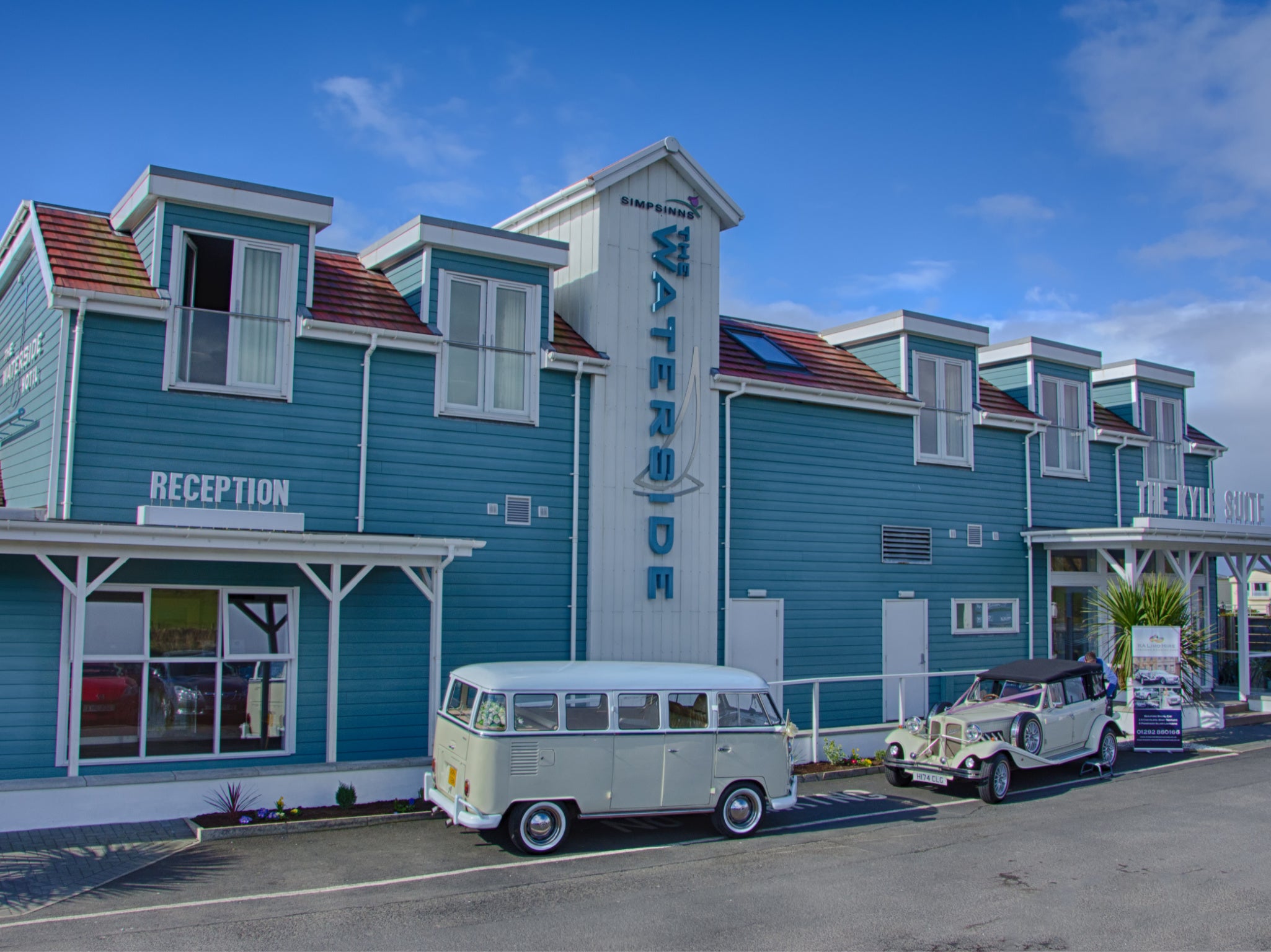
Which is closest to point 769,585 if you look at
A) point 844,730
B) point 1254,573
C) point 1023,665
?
point 844,730

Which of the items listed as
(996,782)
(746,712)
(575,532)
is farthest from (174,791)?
(996,782)

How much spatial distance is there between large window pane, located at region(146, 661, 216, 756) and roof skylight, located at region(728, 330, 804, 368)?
1053cm

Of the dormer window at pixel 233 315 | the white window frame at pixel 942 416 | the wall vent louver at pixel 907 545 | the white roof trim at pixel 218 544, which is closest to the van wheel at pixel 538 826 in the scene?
the white roof trim at pixel 218 544

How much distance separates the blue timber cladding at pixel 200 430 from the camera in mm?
12953

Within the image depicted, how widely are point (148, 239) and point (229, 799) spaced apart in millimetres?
7126

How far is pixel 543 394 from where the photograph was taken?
16094 millimetres

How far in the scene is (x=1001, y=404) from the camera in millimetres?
22234

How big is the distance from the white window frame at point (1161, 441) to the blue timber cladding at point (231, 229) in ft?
62.5

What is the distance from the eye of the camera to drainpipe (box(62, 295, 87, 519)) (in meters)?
12.7

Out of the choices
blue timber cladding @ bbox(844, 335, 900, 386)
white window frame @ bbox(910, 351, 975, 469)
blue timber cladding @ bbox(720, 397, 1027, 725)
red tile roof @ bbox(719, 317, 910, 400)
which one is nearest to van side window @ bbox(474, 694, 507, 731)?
blue timber cladding @ bbox(720, 397, 1027, 725)

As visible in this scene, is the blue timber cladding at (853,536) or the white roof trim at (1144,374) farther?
the white roof trim at (1144,374)

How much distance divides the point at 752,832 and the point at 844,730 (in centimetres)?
482

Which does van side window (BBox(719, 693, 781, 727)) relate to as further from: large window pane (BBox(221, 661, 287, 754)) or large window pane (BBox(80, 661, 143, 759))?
large window pane (BBox(80, 661, 143, 759))

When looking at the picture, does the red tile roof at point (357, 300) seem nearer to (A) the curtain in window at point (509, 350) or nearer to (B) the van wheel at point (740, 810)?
(A) the curtain in window at point (509, 350)
